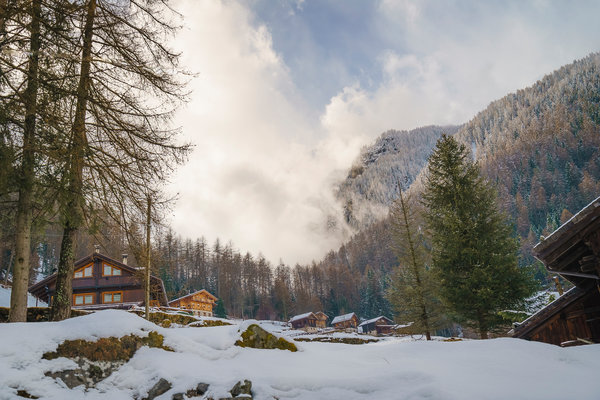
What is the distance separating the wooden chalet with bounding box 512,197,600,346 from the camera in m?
7.78

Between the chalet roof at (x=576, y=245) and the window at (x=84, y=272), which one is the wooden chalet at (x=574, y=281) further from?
the window at (x=84, y=272)

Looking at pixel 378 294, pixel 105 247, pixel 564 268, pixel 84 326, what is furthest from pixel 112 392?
pixel 378 294

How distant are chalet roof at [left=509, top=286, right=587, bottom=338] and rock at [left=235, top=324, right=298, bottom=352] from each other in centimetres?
874

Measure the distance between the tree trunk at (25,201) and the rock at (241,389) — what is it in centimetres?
621

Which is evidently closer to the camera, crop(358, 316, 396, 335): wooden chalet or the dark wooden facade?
crop(358, 316, 396, 335): wooden chalet

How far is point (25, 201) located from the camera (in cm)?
859

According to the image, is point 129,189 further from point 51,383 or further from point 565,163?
point 565,163

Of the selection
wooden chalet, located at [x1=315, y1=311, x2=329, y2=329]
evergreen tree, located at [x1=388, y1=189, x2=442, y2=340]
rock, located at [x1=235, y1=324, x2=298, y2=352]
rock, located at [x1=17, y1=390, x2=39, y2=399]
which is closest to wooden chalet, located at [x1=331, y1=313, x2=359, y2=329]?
wooden chalet, located at [x1=315, y1=311, x2=329, y2=329]

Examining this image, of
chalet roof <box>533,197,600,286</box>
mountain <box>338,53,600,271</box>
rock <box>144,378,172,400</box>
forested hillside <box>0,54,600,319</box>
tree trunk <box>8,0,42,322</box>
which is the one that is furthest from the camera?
mountain <box>338,53,600,271</box>

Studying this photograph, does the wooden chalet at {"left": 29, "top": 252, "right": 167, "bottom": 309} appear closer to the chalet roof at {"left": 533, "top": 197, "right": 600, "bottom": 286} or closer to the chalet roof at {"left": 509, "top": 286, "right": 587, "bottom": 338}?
the chalet roof at {"left": 509, "top": 286, "right": 587, "bottom": 338}

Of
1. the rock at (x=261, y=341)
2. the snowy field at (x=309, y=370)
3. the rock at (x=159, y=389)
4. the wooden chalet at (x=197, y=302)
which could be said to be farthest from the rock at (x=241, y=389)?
the wooden chalet at (x=197, y=302)

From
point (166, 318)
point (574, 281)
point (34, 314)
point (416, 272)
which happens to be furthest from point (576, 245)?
point (166, 318)

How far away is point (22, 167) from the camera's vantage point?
8281 millimetres

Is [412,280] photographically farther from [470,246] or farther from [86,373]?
[86,373]
